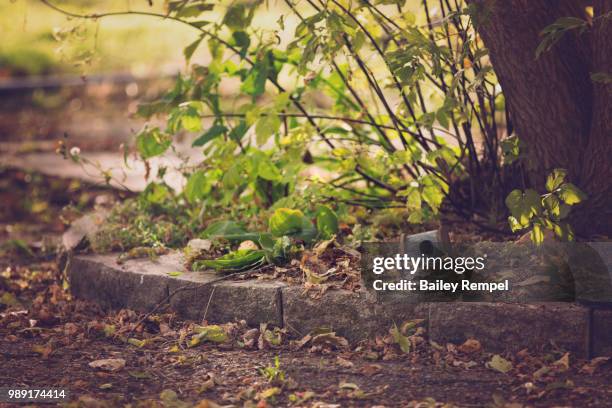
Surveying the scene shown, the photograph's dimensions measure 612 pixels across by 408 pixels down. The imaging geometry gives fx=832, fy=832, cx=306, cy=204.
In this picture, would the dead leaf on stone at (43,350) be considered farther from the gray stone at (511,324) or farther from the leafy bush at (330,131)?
the gray stone at (511,324)

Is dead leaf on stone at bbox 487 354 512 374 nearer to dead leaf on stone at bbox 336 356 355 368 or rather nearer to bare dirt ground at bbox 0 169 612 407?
bare dirt ground at bbox 0 169 612 407

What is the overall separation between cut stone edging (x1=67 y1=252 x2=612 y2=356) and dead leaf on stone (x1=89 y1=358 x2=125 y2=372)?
390 mm

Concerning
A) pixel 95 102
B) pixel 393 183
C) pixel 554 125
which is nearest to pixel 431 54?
pixel 554 125

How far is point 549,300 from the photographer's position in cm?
267

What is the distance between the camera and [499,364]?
2562mm

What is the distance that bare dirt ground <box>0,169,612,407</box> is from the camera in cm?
240

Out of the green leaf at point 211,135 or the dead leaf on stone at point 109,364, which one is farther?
the green leaf at point 211,135

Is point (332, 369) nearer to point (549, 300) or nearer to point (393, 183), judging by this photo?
point (549, 300)

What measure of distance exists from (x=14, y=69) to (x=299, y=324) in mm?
8711

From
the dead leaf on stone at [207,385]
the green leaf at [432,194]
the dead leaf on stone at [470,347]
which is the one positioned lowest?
the dead leaf on stone at [207,385]

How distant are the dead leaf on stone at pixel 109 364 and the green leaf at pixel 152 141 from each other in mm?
1059

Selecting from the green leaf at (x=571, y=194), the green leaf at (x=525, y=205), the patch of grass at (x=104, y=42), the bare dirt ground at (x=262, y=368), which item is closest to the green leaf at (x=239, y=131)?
the bare dirt ground at (x=262, y=368)

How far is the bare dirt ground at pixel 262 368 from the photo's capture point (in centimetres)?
240

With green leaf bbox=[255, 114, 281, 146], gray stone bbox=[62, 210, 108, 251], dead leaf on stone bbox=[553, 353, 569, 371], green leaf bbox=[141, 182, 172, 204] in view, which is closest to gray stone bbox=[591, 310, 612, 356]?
dead leaf on stone bbox=[553, 353, 569, 371]
